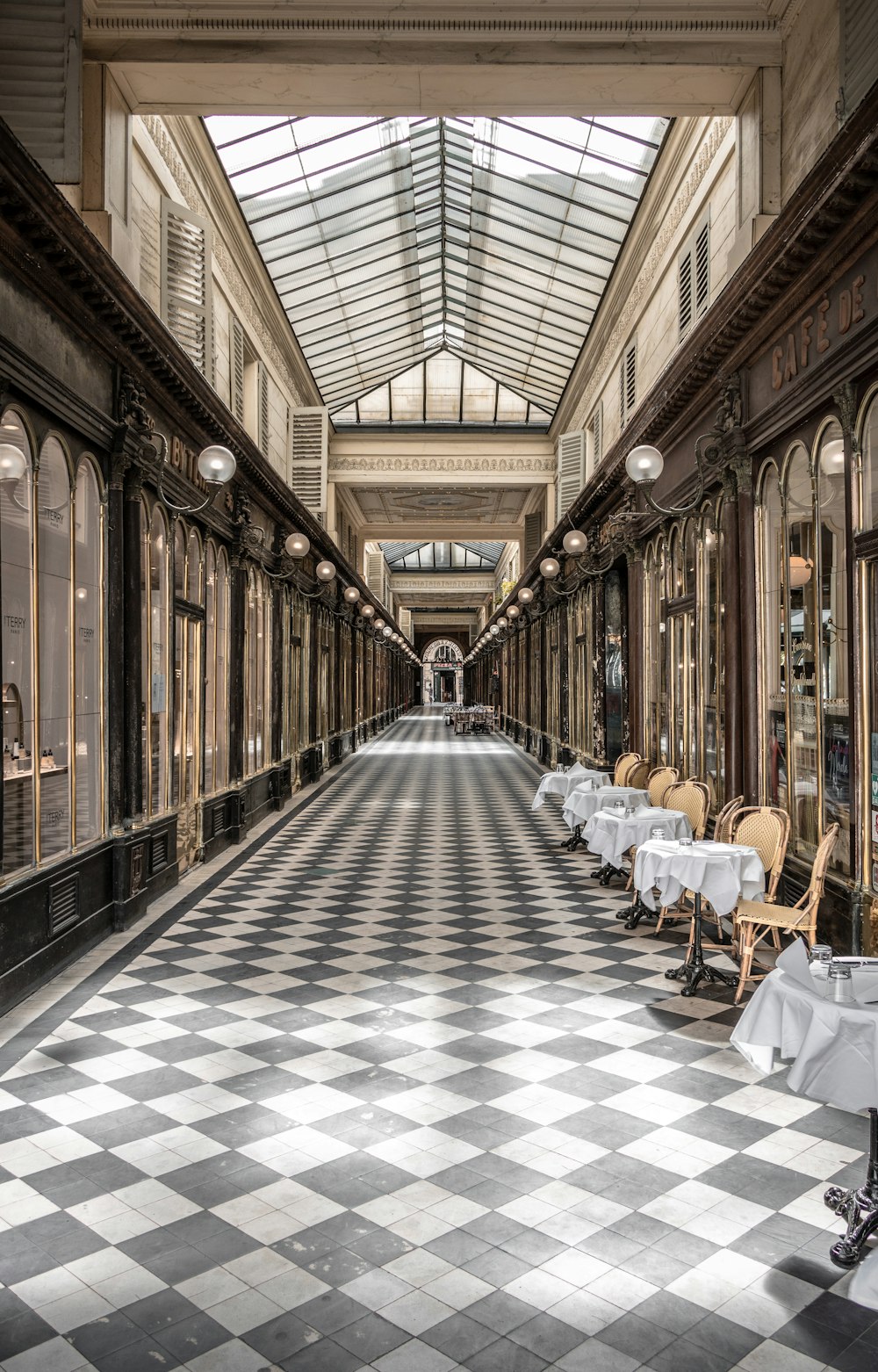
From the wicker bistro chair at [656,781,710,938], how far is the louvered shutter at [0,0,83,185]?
219 inches

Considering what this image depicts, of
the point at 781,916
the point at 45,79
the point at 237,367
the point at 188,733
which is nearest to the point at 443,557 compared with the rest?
the point at 237,367

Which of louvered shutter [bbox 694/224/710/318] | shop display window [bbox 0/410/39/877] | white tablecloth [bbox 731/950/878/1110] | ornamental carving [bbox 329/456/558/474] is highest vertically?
ornamental carving [bbox 329/456/558/474]

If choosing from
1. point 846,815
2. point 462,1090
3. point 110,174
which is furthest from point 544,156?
point 462,1090

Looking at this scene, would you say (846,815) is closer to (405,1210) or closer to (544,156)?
(405,1210)

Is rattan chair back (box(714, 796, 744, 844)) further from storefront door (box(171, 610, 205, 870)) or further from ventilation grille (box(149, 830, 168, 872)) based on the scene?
storefront door (box(171, 610, 205, 870))

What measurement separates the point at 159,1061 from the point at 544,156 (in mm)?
10237

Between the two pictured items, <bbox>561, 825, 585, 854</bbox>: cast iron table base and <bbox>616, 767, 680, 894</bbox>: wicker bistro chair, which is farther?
<bbox>561, 825, 585, 854</bbox>: cast iron table base

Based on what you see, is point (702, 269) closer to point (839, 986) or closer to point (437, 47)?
point (437, 47)

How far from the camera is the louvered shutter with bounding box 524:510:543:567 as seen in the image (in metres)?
22.2

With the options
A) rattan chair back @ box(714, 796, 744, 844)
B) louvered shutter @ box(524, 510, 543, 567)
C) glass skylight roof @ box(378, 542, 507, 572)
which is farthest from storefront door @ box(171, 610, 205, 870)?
glass skylight roof @ box(378, 542, 507, 572)

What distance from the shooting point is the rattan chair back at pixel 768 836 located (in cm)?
562

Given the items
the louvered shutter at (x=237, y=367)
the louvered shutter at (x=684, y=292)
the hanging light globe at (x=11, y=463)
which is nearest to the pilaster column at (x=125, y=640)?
the hanging light globe at (x=11, y=463)

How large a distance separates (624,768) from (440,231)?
8.79 metres

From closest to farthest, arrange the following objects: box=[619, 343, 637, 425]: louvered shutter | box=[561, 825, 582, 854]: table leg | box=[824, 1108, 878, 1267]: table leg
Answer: box=[824, 1108, 878, 1267]: table leg < box=[561, 825, 582, 854]: table leg < box=[619, 343, 637, 425]: louvered shutter
